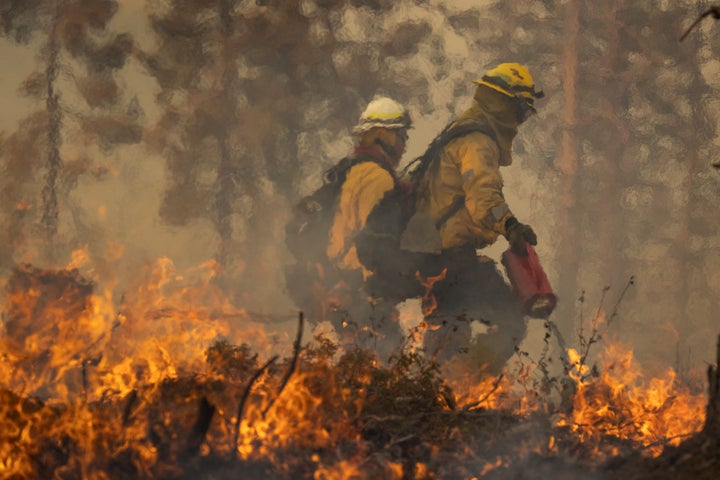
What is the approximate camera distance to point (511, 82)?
7227 mm

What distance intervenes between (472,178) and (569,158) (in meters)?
6.77

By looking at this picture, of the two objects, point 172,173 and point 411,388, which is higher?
point 172,173

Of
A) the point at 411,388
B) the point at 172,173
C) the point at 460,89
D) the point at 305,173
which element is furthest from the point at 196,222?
the point at 411,388

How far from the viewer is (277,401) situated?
4.48 metres

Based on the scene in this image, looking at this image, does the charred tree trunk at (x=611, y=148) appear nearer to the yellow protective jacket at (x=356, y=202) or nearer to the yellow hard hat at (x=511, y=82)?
the yellow hard hat at (x=511, y=82)

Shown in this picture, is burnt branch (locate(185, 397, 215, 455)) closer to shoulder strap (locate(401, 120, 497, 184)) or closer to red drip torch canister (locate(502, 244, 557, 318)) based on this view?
red drip torch canister (locate(502, 244, 557, 318))

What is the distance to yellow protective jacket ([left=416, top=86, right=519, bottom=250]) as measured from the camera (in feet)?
22.6

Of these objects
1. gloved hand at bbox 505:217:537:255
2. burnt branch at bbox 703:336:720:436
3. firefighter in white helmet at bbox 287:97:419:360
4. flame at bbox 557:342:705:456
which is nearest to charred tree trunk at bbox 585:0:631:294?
firefighter in white helmet at bbox 287:97:419:360

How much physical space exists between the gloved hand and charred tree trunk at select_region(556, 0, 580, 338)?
6.73 metres

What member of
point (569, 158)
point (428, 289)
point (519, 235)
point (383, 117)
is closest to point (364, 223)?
point (428, 289)

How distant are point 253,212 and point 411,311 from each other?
7.72 ft

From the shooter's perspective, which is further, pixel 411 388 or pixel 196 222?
pixel 196 222

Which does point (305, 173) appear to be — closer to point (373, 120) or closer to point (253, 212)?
point (253, 212)

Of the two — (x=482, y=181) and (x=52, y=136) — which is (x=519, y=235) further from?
(x=52, y=136)
